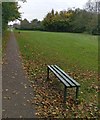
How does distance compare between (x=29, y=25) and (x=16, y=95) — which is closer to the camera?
(x=16, y=95)

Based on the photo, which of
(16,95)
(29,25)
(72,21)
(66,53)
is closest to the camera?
(16,95)

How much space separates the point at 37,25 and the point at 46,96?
309 feet

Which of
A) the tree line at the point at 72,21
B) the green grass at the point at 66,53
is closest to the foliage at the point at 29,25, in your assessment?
the tree line at the point at 72,21

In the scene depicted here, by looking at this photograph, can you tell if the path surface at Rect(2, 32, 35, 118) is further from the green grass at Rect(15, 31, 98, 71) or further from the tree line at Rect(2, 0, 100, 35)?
the tree line at Rect(2, 0, 100, 35)

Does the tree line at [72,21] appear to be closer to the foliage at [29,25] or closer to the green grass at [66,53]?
the foliage at [29,25]

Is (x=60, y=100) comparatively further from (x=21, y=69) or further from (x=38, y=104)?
(x=21, y=69)

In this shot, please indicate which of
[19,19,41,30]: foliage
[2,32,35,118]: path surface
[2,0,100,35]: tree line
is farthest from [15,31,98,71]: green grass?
[19,19,41,30]: foliage

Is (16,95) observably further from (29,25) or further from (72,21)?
(29,25)

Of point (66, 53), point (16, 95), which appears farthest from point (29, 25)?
point (16, 95)

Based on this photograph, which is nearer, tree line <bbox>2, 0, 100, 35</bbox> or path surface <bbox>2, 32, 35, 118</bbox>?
path surface <bbox>2, 32, 35, 118</bbox>

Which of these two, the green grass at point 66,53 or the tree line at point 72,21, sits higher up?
the tree line at point 72,21

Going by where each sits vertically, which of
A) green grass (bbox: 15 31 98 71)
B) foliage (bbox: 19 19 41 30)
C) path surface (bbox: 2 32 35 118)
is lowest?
path surface (bbox: 2 32 35 118)

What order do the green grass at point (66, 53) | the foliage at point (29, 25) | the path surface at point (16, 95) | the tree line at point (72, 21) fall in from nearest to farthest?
1. the path surface at point (16, 95)
2. the green grass at point (66, 53)
3. the tree line at point (72, 21)
4. the foliage at point (29, 25)

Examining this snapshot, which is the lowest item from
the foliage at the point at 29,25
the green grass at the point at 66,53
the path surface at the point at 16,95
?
the path surface at the point at 16,95
